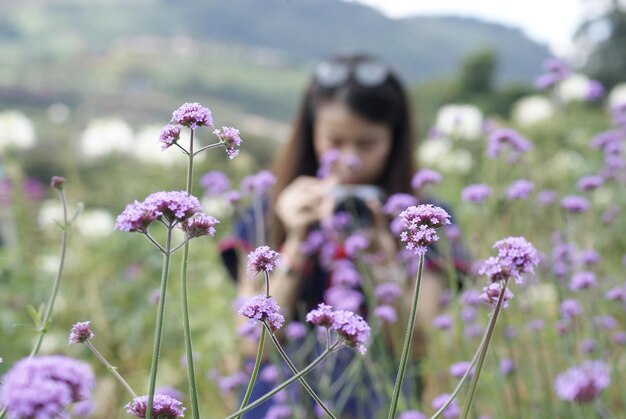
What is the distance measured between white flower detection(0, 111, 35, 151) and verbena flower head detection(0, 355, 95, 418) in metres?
2.70

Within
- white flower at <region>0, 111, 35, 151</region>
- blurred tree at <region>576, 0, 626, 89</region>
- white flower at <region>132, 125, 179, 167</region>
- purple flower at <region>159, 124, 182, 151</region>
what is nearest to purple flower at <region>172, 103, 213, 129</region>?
purple flower at <region>159, 124, 182, 151</region>

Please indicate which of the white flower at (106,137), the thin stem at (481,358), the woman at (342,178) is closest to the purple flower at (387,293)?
the woman at (342,178)

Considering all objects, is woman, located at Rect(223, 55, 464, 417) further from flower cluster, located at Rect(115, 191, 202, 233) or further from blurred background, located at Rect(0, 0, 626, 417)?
flower cluster, located at Rect(115, 191, 202, 233)

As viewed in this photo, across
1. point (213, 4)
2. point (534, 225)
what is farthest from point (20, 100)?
point (213, 4)

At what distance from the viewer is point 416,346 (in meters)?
2.21

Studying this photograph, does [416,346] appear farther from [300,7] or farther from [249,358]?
[300,7]

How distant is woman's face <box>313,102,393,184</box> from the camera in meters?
2.09

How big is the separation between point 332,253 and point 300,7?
2392 centimetres

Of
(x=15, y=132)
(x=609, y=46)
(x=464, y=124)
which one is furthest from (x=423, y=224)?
(x=609, y=46)

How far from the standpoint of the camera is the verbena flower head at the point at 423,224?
1.67 feet

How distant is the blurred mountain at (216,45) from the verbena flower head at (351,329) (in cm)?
864

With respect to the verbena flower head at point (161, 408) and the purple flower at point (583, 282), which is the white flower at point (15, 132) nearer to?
the purple flower at point (583, 282)

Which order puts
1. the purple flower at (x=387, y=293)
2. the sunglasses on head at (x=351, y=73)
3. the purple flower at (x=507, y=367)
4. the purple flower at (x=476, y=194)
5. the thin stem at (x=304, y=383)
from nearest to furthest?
the thin stem at (x=304, y=383), the purple flower at (x=476, y=194), the purple flower at (x=507, y=367), the purple flower at (x=387, y=293), the sunglasses on head at (x=351, y=73)

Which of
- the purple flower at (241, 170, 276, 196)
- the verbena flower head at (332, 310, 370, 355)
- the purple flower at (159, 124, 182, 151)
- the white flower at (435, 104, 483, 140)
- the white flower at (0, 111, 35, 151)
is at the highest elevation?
the white flower at (435, 104, 483, 140)
